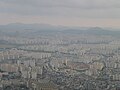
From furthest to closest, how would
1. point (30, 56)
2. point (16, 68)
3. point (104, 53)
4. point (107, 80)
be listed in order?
point (104, 53) < point (30, 56) < point (16, 68) < point (107, 80)

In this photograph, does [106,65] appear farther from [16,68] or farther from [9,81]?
[9,81]

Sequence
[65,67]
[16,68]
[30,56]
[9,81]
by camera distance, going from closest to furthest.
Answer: [9,81] < [16,68] < [65,67] < [30,56]

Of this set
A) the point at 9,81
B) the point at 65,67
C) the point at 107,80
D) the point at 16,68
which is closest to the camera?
the point at 9,81

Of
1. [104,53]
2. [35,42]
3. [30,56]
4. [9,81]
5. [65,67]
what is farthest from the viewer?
[35,42]

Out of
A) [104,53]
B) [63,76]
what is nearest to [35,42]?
[104,53]

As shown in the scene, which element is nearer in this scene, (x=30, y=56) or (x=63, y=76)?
(x=63, y=76)

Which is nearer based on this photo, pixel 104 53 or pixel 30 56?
pixel 30 56

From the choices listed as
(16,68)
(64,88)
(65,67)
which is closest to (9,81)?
(64,88)

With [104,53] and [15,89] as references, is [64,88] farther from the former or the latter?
[104,53]

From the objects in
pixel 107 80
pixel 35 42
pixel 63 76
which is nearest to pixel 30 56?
pixel 63 76
